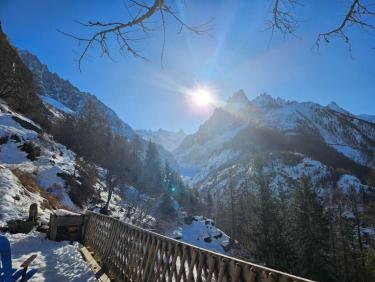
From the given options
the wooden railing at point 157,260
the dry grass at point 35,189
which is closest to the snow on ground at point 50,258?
the wooden railing at point 157,260

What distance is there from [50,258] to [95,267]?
147 cm

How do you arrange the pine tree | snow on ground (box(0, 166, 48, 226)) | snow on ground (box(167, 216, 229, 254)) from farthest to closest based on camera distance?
snow on ground (box(167, 216, 229, 254)) < the pine tree < snow on ground (box(0, 166, 48, 226))

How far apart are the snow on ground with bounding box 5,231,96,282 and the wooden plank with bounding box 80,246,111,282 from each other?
0.11 m

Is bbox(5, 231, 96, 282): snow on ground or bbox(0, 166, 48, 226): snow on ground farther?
bbox(0, 166, 48, 226): snow on ground

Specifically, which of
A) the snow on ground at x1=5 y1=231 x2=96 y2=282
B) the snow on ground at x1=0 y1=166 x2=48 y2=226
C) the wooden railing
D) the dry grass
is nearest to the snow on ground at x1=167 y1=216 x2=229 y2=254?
the dry grass

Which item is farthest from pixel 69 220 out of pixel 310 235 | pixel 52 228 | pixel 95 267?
pixel 310 235

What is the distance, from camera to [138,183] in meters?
63.3

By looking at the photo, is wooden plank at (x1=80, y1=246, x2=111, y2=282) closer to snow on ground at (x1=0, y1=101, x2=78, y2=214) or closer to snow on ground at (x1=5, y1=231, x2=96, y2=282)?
snow on ground at (x1=5, y1=231, x2=96, y2=282)

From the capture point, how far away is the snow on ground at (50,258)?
6094 millimetres

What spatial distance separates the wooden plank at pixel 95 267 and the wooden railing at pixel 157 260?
148 mm

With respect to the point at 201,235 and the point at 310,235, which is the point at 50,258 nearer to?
the point at 310,235

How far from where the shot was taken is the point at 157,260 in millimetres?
4695

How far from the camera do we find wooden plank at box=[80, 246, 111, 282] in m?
6.11

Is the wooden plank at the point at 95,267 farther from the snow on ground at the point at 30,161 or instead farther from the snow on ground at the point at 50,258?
the snow on ground at the point at 30,161
